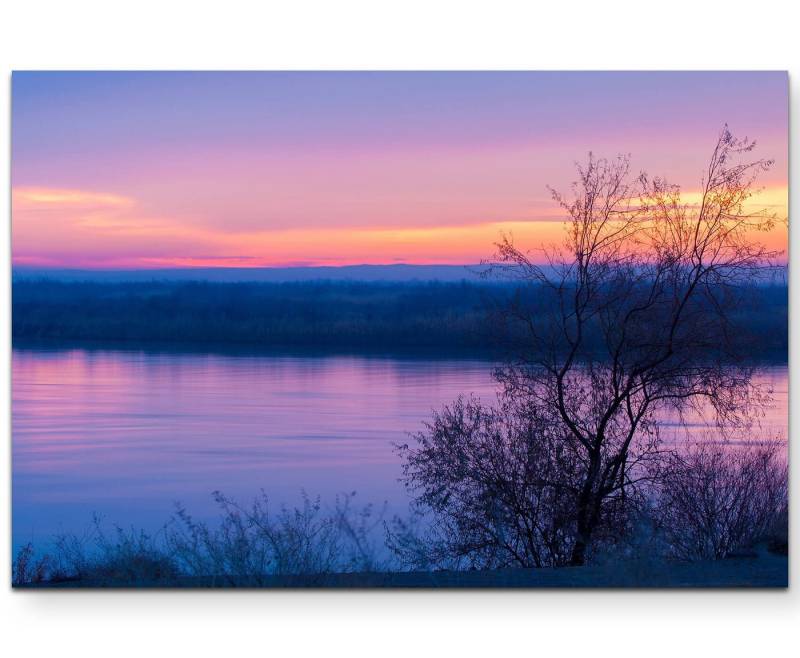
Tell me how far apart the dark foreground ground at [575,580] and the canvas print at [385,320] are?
0.02 m

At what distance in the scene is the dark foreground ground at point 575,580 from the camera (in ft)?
21.4

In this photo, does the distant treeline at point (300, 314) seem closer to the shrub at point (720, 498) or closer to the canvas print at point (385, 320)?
the canvas print at point (385, 320)

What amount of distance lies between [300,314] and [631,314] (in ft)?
8.06

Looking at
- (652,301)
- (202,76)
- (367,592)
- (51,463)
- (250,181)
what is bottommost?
(367,592)

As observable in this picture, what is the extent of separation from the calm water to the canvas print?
0.02m

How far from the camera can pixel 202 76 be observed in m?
6.71

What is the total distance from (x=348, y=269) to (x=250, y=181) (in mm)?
972

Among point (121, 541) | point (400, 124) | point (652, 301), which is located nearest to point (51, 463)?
point (121, 541)

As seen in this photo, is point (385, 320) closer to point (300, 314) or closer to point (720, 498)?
point (300, 314)

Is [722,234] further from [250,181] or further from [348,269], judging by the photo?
[250,181]

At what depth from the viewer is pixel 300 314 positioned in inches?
309

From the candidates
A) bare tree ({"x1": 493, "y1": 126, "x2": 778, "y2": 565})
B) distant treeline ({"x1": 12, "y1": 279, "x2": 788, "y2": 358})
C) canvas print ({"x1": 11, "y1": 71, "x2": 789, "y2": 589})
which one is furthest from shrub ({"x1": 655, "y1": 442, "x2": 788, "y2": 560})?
distant treeline ({"x1": 12, "y1": 279, "x2": 788, "y2": 358})
